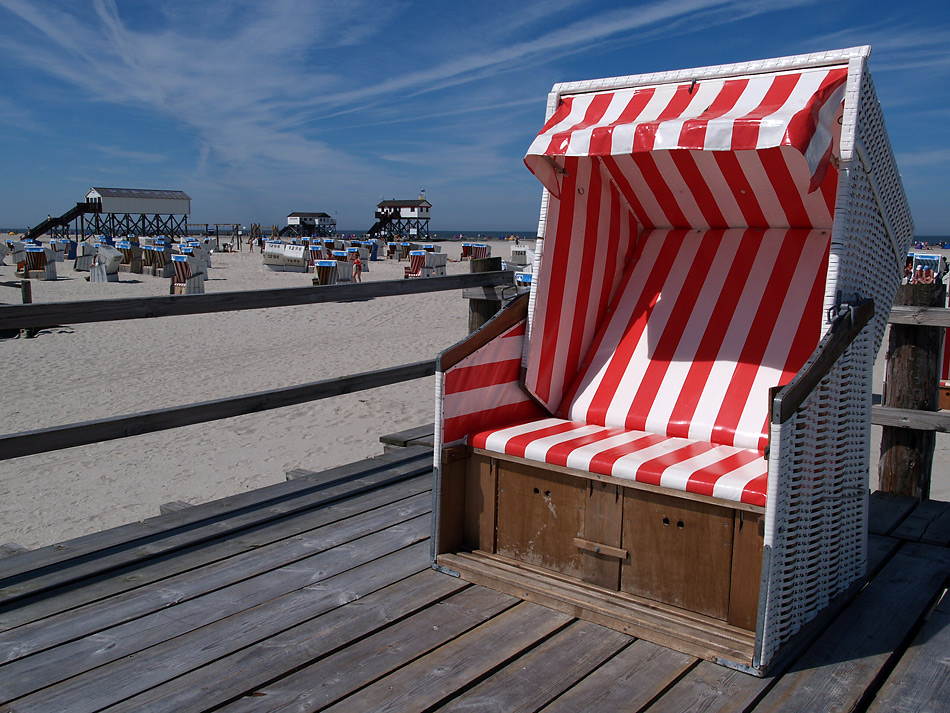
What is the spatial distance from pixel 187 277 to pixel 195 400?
1163cm

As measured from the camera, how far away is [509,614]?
6.95ft

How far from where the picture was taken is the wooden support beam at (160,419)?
2.33 meters

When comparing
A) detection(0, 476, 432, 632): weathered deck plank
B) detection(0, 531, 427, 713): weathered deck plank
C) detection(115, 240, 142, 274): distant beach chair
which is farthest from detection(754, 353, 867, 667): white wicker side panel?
detection(115, 240, 142, 274): distant beach chair

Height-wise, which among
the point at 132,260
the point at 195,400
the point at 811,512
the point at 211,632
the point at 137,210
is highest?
the point at 137,210

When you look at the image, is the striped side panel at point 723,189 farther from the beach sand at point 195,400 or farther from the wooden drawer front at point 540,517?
the beach sand at point 195,400

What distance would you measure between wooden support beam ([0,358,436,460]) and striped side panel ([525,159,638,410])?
3.59ft

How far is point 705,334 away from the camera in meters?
2.77

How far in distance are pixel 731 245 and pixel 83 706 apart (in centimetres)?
256

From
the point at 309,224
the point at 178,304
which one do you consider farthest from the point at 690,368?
the point at 309,224

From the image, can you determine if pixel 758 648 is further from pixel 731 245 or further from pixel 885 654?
pixel 731 245

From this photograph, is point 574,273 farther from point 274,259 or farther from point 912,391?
point 274,259

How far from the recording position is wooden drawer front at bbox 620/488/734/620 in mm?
1965

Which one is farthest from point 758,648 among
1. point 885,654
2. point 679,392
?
point 679,392

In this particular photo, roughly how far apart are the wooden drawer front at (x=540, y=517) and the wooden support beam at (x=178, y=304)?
4.12 ft
